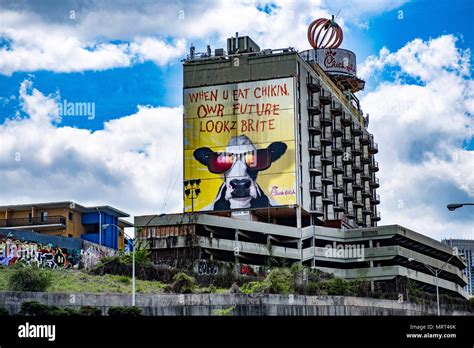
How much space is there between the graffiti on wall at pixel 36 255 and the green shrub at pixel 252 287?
16.9 meters

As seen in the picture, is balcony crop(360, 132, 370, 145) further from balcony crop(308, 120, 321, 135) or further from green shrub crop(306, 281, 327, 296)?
green shrub crop(306, 281, 327, 296)

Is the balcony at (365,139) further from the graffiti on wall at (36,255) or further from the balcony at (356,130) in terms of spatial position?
the graffiti on wall at (36,255)

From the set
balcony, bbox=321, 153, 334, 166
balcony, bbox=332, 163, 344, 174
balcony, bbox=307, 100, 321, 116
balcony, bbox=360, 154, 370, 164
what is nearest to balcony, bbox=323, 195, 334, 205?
balcony, bbox=321, 153, 334, 166

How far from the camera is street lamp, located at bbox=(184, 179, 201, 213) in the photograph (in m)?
123

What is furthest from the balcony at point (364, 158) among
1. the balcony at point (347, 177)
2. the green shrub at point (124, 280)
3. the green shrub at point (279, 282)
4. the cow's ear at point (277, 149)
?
the green shrub at point (124, 280)

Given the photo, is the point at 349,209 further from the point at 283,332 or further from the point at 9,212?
the point at 283,332

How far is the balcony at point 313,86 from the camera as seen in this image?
126062 millimetres

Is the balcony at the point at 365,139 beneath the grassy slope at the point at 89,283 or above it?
above

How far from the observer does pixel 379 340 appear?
658 inches

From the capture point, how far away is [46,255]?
8625 centimetres

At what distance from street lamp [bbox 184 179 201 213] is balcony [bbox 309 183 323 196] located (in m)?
15.7

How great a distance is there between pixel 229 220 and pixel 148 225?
10181 millimetres

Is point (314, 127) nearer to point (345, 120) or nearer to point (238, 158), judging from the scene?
point (238, 158)

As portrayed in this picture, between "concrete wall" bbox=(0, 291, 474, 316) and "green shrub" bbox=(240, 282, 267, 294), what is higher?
"green shrub" bbox=(240, 282, 267, 294)
